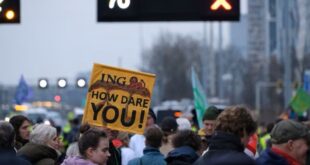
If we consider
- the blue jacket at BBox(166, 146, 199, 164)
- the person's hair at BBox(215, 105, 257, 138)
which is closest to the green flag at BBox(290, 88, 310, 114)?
the blue jacket at BBox(166, 146, 199, 164)

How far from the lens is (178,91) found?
105 m

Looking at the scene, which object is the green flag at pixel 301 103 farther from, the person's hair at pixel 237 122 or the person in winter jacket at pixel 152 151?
the person's hair at pixel 237 122

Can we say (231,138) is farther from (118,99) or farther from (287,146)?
(118,99)

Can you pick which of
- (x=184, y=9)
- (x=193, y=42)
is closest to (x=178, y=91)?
(x=193, y=42)

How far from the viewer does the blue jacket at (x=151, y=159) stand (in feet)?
43.1

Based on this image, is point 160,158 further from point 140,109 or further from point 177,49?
point 177,49

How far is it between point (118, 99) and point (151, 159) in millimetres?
739

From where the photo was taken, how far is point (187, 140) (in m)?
12.4

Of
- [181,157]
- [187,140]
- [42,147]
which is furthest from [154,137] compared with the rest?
[42,147]

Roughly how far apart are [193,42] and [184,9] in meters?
97.7

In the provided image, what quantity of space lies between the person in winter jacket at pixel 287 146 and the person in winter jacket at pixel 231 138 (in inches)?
12.2

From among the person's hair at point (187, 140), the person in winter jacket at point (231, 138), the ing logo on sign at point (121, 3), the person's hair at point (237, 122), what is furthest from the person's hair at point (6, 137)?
the ing logo on sign at point (121, 3)

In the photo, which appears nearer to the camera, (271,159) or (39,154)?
(271,159)

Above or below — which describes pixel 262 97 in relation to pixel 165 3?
below
